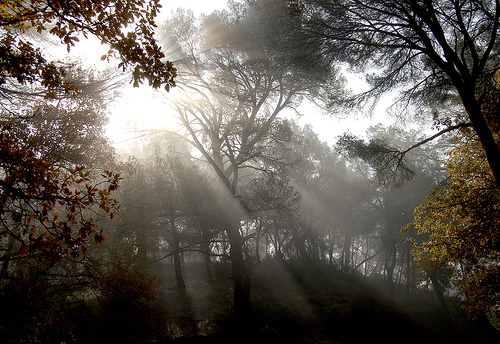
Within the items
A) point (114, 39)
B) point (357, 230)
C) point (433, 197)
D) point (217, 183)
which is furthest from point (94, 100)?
point (357, 230)

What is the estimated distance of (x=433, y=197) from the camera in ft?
22.0

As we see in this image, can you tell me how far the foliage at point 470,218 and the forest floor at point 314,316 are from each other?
7020mm

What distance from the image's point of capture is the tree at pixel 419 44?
19.3 ft

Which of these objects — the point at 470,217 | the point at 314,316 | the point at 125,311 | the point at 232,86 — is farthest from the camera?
the point at 314,316

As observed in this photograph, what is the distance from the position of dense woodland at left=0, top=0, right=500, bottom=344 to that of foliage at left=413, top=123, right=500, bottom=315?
0.04m

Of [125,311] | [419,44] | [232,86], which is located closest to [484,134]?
[419,44]

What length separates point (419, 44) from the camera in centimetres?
794

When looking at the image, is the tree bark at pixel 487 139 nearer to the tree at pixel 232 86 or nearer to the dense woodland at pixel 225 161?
the dense woodland at pixel 225 161

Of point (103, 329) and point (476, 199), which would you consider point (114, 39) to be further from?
point (103, 329)

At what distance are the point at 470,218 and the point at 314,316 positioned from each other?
1051cm

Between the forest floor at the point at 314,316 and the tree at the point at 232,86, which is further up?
the tree at the point at 232,86

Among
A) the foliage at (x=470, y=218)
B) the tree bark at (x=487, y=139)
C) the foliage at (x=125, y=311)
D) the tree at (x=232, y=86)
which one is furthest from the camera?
the tree at (x=232, y=86)

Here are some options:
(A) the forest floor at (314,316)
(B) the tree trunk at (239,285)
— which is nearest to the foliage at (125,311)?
(A) the forest floor at (314,316)

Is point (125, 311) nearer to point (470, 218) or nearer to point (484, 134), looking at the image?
point (470, 218)
